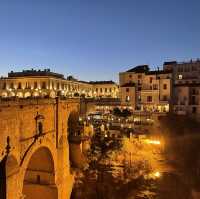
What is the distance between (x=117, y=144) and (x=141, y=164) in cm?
534

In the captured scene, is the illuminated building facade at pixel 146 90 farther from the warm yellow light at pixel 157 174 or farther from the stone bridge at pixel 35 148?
the stone bridge at pixel 35 148

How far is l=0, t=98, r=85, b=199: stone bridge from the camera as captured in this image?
1608 cm

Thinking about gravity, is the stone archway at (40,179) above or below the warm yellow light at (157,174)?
above

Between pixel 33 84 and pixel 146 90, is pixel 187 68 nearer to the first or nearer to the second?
pixel 146 90

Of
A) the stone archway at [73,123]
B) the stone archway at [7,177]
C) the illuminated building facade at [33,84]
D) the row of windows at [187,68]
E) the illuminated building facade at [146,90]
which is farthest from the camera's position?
the illuminated building facade at [33,84]

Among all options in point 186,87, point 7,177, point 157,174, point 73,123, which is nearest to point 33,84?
point 186,87

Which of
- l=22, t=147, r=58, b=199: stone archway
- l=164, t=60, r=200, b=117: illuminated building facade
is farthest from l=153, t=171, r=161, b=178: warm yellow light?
l=164, t=60, r=200, b=117: illuminated building facade

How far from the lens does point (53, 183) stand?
23.7 metres

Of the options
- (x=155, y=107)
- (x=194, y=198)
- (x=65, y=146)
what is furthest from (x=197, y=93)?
(x=65, y=146)

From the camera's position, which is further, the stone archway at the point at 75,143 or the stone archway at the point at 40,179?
the stone archway at the point at 75,143

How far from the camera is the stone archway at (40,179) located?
77.0ft

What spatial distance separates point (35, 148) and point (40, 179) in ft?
18.0

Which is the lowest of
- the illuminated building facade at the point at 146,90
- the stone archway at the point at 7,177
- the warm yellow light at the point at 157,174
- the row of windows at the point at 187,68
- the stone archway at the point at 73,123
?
the warm yellow light at the point at 157,174

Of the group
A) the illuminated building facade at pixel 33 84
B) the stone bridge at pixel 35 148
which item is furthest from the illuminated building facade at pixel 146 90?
the stone bridge at pixel 35 148
